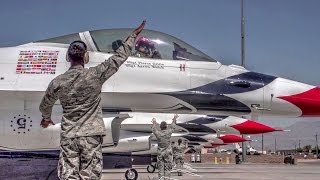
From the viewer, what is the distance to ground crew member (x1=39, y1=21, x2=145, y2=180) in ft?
13.9

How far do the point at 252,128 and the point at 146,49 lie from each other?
61.4 feet

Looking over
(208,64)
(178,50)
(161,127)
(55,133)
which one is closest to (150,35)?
(178,50)

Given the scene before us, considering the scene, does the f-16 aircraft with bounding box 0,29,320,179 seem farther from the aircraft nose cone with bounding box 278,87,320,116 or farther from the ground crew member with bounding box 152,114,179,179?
the ground crew member with bounding box 152,114,179,179

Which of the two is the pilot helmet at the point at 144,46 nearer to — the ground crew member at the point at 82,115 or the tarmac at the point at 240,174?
the ground crew member at the point at 82,115

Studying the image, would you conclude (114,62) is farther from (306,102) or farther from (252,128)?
(252,128)

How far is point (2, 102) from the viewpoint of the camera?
806cm

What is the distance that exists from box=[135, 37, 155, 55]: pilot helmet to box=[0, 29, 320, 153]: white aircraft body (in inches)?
4.4

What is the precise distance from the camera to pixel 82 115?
4.31 m

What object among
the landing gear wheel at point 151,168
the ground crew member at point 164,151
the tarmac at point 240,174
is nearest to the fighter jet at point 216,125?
the tarmac at point 240,174

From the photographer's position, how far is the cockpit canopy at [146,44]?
27.6 feet

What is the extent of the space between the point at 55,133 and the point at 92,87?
277 centimetres

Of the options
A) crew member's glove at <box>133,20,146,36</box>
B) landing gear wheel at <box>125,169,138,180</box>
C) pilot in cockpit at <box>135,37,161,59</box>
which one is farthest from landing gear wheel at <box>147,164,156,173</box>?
crew member's glove at <box>133,20,146,36</box>

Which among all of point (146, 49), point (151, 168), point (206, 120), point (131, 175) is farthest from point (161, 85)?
point (206, 120)

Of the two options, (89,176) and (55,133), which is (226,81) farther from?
(89,176)
